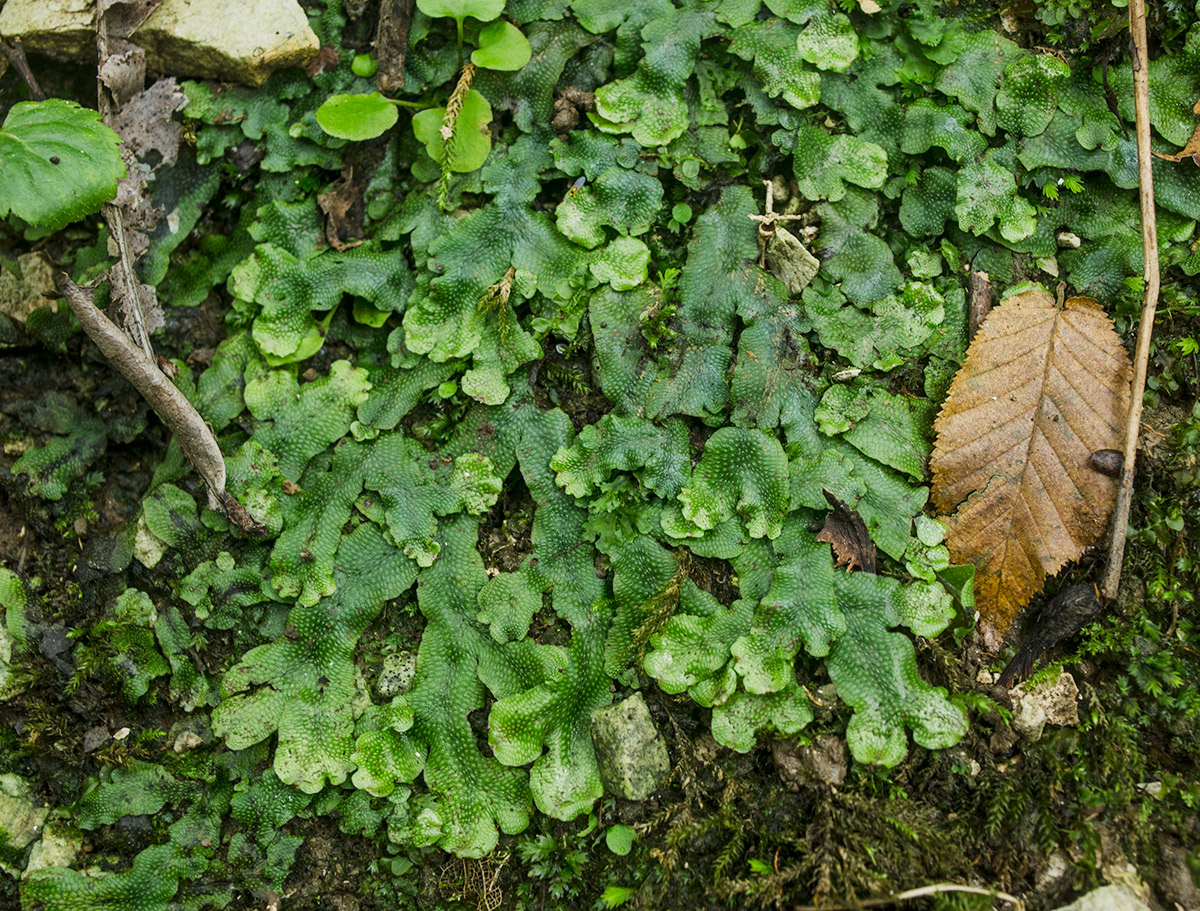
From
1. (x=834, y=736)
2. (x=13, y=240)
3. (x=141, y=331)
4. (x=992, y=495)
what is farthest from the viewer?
(x=13, y=240)

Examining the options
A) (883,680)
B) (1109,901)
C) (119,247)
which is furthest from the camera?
(119,247)

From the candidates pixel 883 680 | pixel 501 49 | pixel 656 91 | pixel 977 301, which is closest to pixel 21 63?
pixel 501 49

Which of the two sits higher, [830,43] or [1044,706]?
[830,43]

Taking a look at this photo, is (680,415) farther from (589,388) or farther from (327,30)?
(327,30)

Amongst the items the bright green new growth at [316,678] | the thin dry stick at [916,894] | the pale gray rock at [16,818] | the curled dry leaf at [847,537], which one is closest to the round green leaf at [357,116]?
the bright green new growth at [316,678]

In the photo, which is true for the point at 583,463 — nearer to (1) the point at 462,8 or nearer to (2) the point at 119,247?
(1) the point at 462,8

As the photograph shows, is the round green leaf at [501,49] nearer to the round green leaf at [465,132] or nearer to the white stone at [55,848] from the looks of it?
the round green leaf at [465,132]

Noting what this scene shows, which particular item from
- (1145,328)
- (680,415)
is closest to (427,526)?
(680,415)
